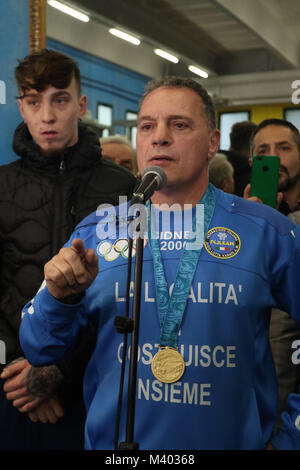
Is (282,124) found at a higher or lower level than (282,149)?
higher

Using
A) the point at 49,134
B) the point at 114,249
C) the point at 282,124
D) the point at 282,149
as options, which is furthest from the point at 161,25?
the point at 114,249

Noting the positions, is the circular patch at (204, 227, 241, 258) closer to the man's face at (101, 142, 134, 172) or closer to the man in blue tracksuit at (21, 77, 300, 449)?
the man in blue tracksuit at (21, 77, 300, 449)

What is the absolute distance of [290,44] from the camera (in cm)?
228

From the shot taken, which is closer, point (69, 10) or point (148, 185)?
point (148, 185)

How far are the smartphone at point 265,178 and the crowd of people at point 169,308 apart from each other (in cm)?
39

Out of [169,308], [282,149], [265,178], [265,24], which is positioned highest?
[265,24]

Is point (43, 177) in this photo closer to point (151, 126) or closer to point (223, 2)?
point (151, 126)

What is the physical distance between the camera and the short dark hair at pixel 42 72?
179cm

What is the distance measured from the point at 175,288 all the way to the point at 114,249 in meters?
0.20

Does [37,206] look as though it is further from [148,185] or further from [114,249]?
[148,185]

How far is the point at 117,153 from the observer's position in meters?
2.63

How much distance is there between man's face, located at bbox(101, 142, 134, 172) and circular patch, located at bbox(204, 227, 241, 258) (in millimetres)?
1376

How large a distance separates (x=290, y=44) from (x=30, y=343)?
167 centimetres

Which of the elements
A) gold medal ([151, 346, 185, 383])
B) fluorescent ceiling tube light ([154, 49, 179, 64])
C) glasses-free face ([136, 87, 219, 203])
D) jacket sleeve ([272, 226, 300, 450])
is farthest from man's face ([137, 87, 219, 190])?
fluorescent ceiling tube light ([154, 49, 179, 64])
